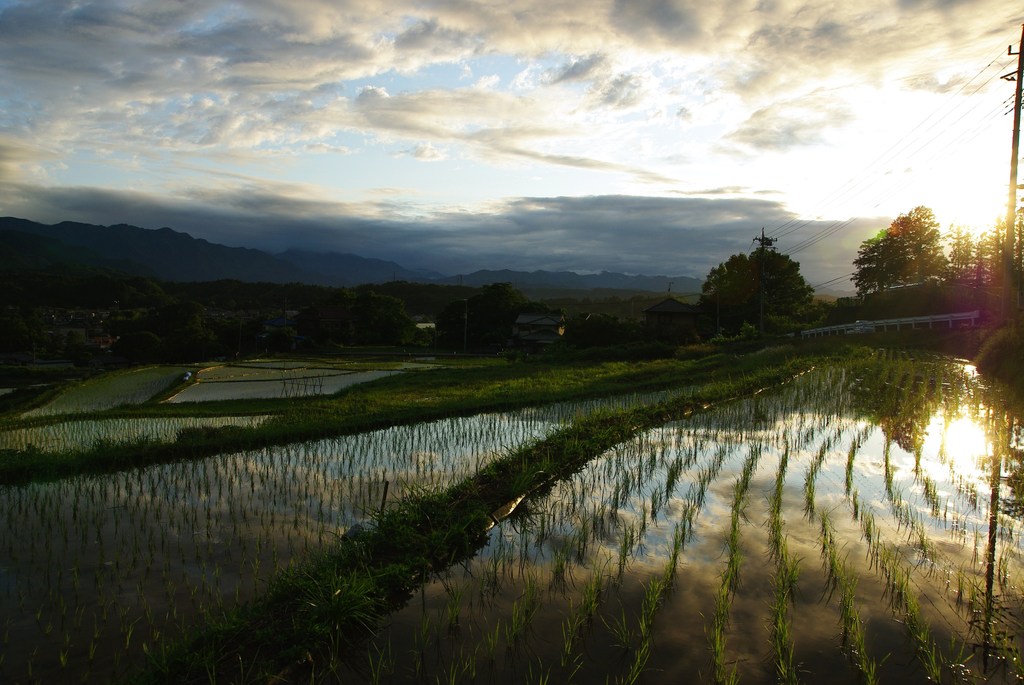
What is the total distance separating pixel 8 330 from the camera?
3828cm

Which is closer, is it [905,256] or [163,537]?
[163,537]

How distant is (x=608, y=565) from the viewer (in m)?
4.59

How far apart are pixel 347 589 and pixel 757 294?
39.8m

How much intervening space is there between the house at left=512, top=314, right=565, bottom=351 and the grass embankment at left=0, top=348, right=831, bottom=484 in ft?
59.1

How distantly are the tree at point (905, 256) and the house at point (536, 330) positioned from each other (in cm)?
1853

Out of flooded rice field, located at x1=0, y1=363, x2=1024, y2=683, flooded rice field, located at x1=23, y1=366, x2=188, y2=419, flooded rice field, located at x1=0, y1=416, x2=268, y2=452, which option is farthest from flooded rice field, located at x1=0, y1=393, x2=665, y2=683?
flooded rice field, located at x1=23, y1=366, x2=188, y2=419

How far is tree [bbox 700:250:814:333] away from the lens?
4009 cm

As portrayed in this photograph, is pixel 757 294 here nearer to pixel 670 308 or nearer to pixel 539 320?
pixel 670 308

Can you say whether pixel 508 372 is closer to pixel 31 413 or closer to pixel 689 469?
pixel 31 413

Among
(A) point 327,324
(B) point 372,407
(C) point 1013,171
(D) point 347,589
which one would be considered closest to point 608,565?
(D) point 347,589

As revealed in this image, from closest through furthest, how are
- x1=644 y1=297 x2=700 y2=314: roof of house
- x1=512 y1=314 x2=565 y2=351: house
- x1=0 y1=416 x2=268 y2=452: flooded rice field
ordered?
1. x1=0 y1=416 x2=268 y2=452: flooded rice field
2. x1=644 y1=297 x2=700 y2=314: roof of house
3. x1=512 y1=314 x2=565 y2=351: house

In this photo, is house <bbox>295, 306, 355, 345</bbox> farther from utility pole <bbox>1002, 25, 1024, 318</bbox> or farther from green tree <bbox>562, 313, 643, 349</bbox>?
utility pole <bbox>1002, 25, 1024, 318</bbox>

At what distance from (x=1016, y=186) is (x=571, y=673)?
15.9 metres

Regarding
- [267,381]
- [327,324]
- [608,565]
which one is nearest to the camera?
[608,565]
